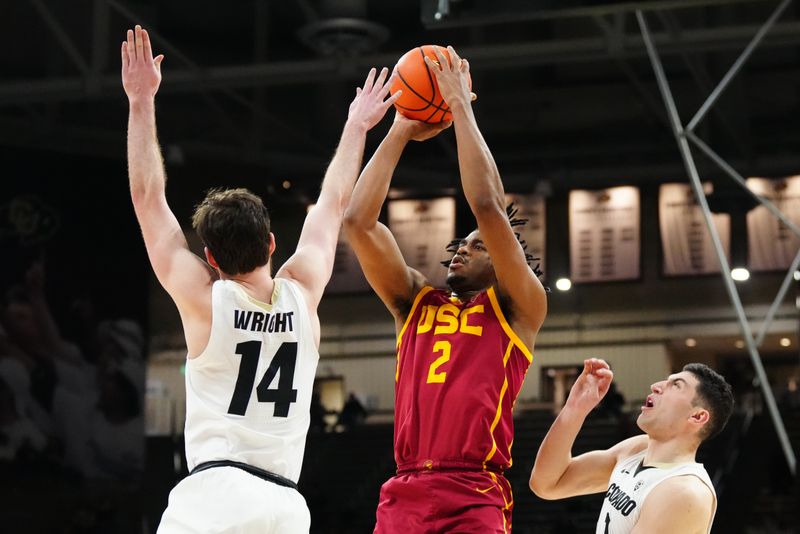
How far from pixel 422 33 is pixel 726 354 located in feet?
36.1

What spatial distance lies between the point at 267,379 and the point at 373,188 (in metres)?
1.27

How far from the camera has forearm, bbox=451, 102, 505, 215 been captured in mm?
4430

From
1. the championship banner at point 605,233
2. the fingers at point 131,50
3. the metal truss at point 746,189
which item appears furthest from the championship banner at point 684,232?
the fingers at point 131,50

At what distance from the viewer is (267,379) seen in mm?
3664

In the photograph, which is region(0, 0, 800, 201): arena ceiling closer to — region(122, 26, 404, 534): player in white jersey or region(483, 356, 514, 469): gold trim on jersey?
region(483, 356, 514, 469): gold trim on jersey

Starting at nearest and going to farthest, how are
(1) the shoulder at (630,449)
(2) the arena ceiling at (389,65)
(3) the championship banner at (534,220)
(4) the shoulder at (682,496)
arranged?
(4) the shoulder at (682,496), (1) the shoulder at (630,449), (2) the arena ceiling at (389,65), (3) the championship banner at (534,220)

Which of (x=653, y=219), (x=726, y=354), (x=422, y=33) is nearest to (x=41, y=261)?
(x=422, y=33)

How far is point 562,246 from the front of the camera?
24.0 m

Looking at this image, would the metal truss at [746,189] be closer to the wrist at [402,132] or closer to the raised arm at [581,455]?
the raised arm at [581,455]

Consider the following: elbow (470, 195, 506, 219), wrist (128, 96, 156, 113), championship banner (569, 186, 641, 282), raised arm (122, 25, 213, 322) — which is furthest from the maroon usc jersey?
championship banner (569, 186, 641, 282)

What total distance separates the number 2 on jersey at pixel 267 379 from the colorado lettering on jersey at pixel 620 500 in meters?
1.91

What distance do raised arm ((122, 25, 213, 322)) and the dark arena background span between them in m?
13.7

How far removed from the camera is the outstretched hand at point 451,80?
4.56 meters

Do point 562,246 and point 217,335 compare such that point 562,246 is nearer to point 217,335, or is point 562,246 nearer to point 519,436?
point 519,436
